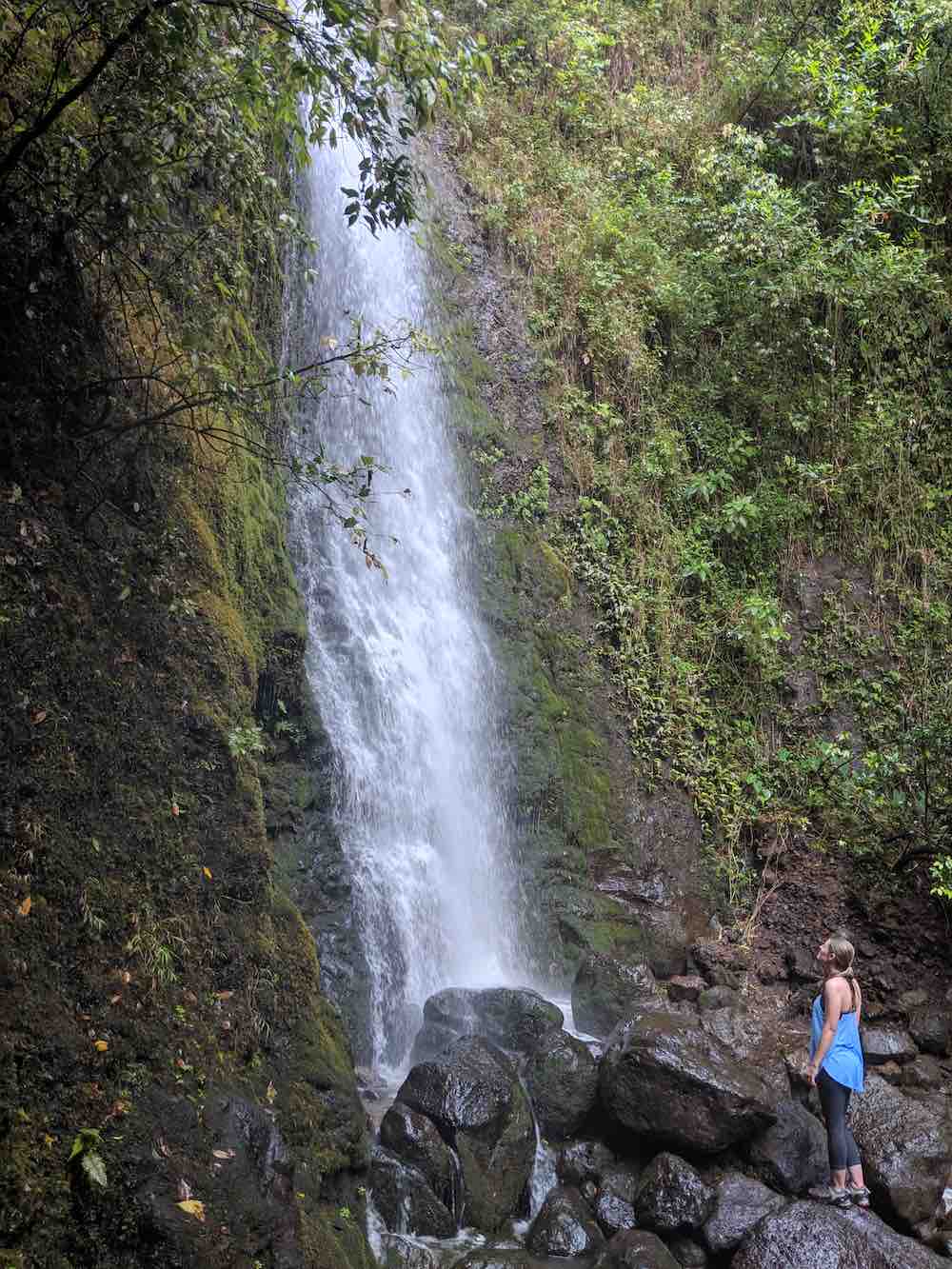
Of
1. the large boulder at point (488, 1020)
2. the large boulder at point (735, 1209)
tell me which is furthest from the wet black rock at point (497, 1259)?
the large boulder at point (488, 1020)

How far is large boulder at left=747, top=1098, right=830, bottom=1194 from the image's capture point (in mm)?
6012

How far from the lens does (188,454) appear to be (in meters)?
6.00

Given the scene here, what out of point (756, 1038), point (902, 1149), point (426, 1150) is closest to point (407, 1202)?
point (426, 1150)

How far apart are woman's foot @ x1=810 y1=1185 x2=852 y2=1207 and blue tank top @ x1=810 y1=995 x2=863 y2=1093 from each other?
22.7 inches

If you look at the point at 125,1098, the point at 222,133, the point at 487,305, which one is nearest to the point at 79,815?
the point at 125,1098

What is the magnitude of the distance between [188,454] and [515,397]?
20.6 feet

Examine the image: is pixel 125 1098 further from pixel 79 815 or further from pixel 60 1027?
pixel 79 815

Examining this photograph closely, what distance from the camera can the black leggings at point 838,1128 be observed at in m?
5.88

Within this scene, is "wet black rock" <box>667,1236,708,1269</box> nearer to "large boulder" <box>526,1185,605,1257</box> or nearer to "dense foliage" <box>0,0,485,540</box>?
"large boulder" <box>526,1185,605,1257</box>

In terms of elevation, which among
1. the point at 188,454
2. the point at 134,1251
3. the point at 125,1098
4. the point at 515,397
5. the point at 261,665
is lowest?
the point at 134,1251

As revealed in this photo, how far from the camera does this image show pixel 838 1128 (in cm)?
590

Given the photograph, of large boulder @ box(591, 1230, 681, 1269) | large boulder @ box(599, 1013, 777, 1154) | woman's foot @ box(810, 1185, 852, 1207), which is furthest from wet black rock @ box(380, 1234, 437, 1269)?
woman's foot @ box(810, 1185, 852, 1207)

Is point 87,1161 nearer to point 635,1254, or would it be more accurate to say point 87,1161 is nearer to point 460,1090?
point 460,1090

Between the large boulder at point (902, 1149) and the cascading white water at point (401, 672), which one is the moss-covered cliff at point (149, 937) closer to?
the cascading white water at point (401, 672)
